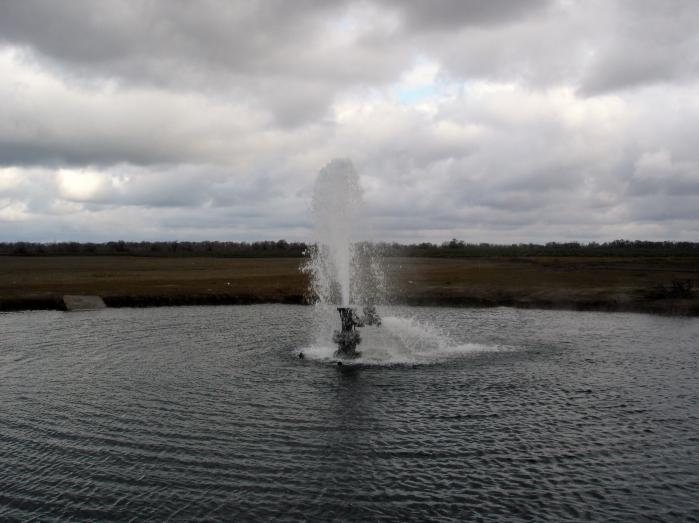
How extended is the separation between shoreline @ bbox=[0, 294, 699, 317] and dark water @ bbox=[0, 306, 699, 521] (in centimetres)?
2334

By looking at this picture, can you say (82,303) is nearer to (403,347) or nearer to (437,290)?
(403,347)

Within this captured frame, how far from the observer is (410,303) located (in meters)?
71.8

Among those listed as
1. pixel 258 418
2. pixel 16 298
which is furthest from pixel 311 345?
pixel 16 298

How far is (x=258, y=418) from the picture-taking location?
25.6 metres

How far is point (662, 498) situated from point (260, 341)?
31323 millimetres

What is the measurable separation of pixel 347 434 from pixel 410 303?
4850 centimetres

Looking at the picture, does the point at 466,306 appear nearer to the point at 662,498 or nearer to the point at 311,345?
the point at 311,345

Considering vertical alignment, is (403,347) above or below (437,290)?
below

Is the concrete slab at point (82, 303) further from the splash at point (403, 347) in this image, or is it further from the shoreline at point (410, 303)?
the splash at point (403, 347)

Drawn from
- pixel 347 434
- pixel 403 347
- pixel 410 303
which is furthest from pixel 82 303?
pixel 347 434

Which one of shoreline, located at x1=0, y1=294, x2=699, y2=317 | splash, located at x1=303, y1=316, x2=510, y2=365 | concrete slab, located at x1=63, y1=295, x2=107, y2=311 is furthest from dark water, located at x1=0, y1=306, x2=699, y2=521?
concrete slab, located at x1=63, y1=295, x2=107, y2=311

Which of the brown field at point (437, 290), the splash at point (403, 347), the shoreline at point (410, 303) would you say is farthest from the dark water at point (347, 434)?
the brown field at point (437, 290)

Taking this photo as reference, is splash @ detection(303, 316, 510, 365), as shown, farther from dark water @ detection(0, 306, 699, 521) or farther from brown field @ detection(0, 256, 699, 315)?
brown field @ detection(0, 256, 699, 315)

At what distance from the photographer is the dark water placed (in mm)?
18062
